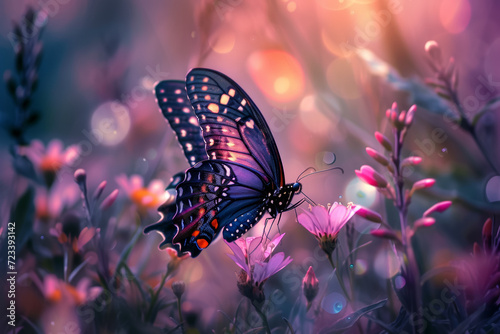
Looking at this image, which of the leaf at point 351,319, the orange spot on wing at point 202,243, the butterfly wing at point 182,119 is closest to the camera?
the leaf at point 351,319

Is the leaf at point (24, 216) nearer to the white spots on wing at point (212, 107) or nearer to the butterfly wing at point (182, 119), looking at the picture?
the butterfly wing at point (182, 119)

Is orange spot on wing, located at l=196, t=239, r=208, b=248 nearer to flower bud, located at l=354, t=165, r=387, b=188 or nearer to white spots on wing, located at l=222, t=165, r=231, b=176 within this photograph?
white spots on wing, located at l=222, t=165, r=231, b=176

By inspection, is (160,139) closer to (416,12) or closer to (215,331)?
(215,331)

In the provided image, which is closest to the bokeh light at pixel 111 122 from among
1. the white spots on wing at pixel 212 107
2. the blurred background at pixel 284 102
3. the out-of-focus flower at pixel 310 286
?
the blurred background at pixel 284 102

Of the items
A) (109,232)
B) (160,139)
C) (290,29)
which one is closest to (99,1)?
(160,139)

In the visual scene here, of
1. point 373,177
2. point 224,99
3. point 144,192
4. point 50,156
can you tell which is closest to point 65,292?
point 144,192

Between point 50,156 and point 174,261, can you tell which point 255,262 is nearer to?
point 174,261
